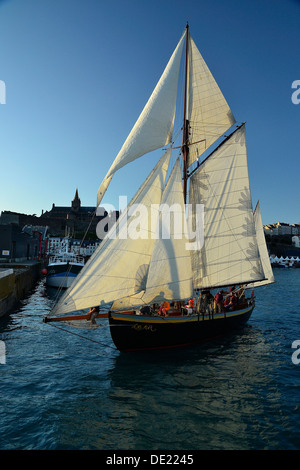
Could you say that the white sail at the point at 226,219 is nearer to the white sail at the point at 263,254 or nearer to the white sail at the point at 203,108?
the white sail at the point at 203,108

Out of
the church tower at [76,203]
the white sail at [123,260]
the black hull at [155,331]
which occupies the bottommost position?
the black hull at [155,331]

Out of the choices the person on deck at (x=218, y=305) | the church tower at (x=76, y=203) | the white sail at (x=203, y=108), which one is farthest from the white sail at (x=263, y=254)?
the church tower at (x=76, y=203)

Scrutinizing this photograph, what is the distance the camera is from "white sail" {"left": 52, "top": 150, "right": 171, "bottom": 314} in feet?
42.0

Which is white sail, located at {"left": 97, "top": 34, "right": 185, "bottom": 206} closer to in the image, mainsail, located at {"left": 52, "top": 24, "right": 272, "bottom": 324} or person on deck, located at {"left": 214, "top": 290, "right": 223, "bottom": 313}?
mainsail, located at {"left": 52, "top": 24, "right": 272, "bottom": 324}

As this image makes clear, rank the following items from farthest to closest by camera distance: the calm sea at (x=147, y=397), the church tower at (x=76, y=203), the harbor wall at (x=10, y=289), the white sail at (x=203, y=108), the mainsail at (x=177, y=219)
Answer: the church tower at (x=76, y=203) → the harbor wall at (x=10, y=289) → the white sail at (x=203, y=108) → the mainsail at (x=177, y=219) → the calm sea at (x=147, y=397)

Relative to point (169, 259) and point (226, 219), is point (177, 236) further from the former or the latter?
point (226, 219)

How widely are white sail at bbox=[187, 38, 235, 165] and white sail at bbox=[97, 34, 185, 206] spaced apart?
3.28 metres

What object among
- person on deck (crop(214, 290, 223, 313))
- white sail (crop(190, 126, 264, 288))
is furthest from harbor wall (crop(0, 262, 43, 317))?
person on deck (crop(214, 290, 223, 313))

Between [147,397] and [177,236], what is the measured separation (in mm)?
8170

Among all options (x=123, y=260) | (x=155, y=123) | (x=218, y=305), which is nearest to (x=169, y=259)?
(x=123, y=260)

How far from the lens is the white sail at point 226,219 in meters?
19.4

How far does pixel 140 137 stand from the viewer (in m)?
15.2

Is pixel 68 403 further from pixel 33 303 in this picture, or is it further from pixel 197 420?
pixel 33 303

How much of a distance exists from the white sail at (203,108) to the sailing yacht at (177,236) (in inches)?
3.0
